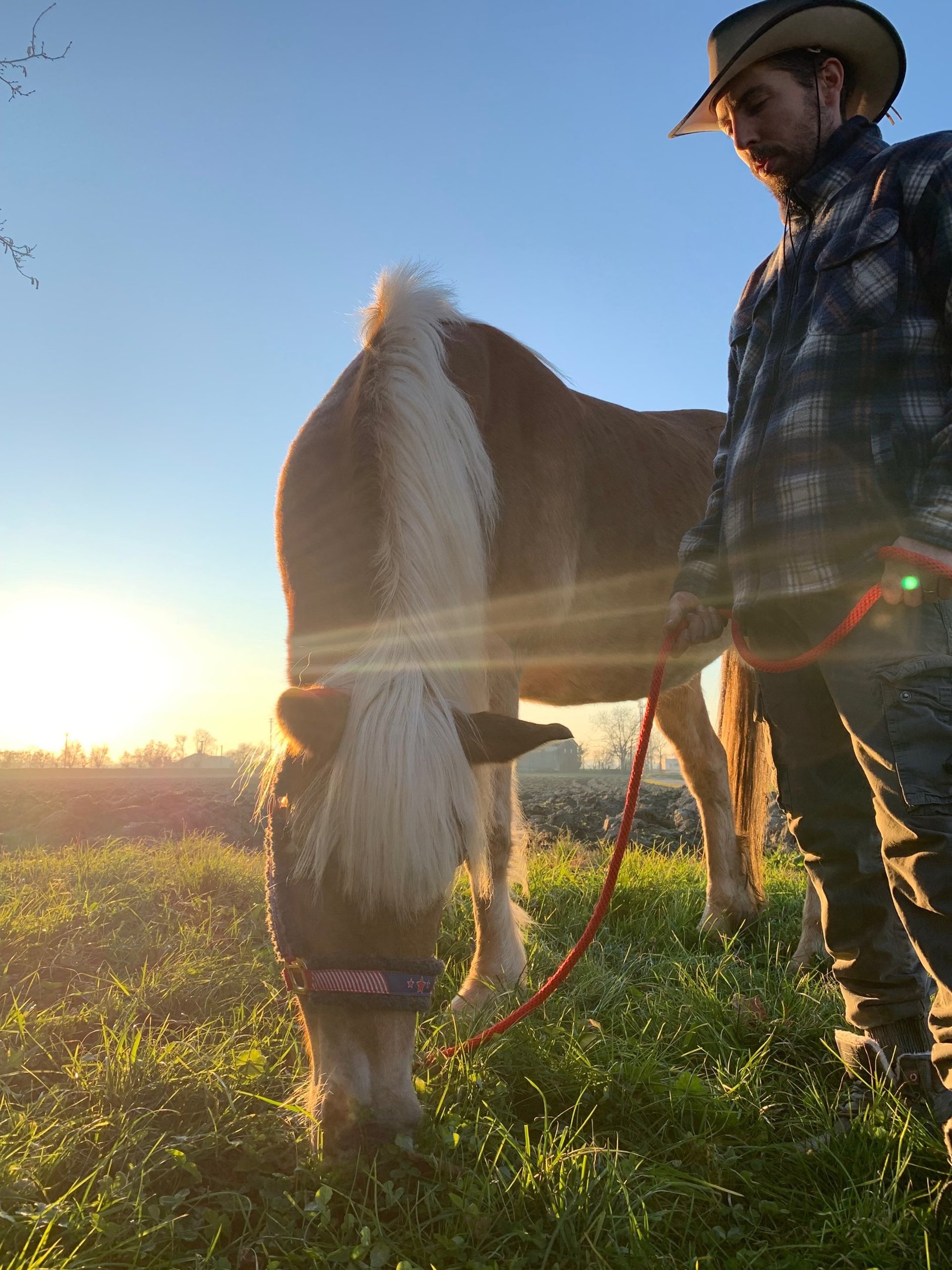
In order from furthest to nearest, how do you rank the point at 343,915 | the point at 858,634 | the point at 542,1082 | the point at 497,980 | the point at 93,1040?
the point at 497,980, the point at 93,1040, the point at 542,1082, the point at 343,915, the point at 858,634

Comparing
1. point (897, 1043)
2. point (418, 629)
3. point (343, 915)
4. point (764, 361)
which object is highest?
point (764, 361)

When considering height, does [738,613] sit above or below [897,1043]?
above

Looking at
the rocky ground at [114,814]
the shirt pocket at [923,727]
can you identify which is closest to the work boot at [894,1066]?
the shirt pocket at [923,727]

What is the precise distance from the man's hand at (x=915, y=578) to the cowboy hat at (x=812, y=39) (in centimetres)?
126

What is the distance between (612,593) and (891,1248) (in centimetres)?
271

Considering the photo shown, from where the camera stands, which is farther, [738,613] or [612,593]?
[612,593]

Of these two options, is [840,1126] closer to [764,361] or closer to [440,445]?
[764,361]

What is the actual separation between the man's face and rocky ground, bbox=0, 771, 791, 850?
16.5ft

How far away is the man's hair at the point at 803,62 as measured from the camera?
196 cm

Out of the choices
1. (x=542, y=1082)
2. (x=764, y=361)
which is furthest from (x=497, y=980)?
(x=764, y=361)

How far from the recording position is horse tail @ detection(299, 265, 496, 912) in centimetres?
183

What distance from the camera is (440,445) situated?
8.76 ft

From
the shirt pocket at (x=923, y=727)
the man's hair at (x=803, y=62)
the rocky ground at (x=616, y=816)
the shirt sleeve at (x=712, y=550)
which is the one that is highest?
the man's hair at (x=803, y=62)

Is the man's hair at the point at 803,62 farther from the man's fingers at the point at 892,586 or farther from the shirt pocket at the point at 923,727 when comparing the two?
the shirt pocket at the point at 923,727
